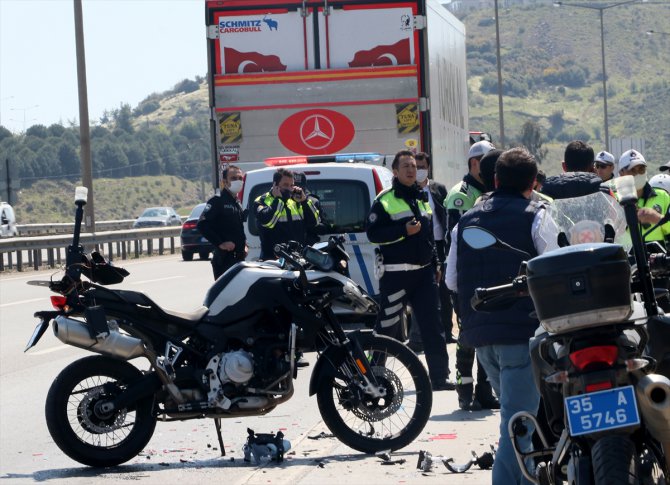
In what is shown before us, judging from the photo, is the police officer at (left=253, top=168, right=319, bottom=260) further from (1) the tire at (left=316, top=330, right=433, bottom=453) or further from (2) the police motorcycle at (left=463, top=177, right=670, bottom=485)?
(2) the police motorcycle at (left=463, top=177, right=670, bottom=485)

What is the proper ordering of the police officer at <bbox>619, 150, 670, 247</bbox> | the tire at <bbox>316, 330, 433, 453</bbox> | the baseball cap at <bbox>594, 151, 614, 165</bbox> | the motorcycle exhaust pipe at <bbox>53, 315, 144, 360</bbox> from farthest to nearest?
the baseball cap at <bbox>594, 151, 614, 165</bbox>
the police officer at <bbox>619, 150, 670, 247</bbox>
the tire at <bbox>316, 330, 433, 453</bbox>
the motorcycle exhaust pipe at <bbox>53, 315, 144, 360</bbox>

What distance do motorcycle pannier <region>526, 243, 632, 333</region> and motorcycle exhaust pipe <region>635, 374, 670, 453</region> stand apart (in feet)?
0.93

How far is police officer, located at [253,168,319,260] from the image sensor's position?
13.2m

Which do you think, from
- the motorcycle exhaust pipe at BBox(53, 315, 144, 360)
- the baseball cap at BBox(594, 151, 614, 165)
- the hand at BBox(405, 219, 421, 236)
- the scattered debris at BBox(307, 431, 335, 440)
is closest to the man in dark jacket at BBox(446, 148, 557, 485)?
the motorcycle exhaust pipe at BBox(53, 315, 144, 360)

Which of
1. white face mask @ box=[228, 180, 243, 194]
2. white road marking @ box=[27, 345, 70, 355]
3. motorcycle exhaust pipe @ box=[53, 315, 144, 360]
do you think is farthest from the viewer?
white road marking @ box=[27, 345, 70, 355]

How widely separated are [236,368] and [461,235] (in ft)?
6.78

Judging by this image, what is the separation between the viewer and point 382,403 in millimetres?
8688

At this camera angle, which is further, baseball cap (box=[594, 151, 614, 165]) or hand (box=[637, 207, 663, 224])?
baseball cap (box=[594, 151, 614, 165])

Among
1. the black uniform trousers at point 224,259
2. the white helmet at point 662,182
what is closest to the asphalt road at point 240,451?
the black uniform trousers at point 224,259

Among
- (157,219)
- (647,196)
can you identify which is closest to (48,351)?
(647,196)

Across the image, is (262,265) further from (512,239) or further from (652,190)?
(652,190)

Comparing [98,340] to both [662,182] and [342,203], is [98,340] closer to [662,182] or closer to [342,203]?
[662,182]

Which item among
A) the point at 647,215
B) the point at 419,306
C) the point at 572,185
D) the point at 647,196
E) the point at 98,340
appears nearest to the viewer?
the point at 98,340

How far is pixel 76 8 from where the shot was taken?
33.7 metres
